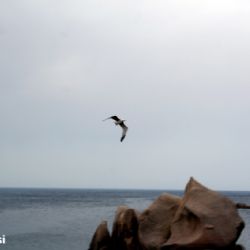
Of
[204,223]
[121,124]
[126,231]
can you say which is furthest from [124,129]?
[126,231]

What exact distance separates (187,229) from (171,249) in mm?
1062

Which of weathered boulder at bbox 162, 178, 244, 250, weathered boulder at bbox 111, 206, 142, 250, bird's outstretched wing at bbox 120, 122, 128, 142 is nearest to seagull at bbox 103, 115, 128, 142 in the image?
bird's outstretched wing at bbox 120, 122, 128, 142

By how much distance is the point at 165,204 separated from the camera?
2503cm

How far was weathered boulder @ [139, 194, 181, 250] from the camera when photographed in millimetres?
23766

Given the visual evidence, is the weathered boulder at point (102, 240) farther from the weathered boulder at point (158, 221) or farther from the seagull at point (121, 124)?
the seagull at point (121, 124)

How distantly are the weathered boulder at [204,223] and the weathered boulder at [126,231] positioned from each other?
76.2 inches

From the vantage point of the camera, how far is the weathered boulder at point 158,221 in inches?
936

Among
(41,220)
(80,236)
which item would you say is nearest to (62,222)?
(41,220)

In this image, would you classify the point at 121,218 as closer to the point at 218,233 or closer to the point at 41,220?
the point at 218,233

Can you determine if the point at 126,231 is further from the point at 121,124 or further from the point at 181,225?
the point at 121,124

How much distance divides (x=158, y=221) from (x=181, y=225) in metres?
1.67

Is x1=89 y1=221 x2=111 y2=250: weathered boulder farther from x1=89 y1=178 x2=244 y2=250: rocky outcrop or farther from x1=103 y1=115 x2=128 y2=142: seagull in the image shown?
x1=103 y1=115 x2=128 y2=142: seagull

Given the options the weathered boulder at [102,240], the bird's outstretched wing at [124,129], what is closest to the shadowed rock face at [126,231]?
the weathered boulder at [102,240]

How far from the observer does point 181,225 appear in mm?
23172
